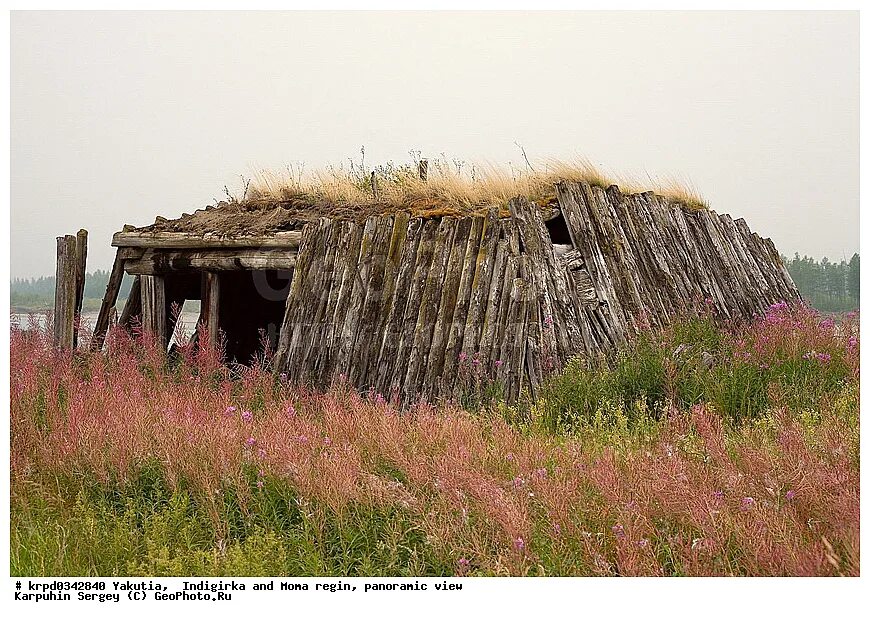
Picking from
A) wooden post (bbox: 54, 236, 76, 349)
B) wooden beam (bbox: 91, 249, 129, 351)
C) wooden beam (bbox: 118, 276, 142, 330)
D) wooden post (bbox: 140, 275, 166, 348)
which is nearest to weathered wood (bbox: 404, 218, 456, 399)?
wooden post (bbox: 140, 275, 166, 348)

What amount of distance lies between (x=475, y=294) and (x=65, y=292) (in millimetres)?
6390

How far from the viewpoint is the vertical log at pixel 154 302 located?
39.2 ft

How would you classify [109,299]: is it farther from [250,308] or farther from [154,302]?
[250,308]

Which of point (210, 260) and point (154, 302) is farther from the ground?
point (210, 260)

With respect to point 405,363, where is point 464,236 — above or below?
above

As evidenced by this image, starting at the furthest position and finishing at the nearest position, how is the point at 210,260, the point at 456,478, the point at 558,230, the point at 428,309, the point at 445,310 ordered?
the point at 210,260 < the point at 558,230 < the point at 428,309 < the point at 445,310 < the point at 456,478

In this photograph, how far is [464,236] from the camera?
31.7 ft

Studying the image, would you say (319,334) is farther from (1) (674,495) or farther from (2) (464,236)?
(1) (674,495)

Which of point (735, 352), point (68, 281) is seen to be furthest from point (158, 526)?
point (68, 281)

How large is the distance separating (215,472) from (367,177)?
27.0 feet

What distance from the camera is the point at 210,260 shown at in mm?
11398

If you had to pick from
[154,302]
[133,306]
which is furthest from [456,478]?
[133,306]

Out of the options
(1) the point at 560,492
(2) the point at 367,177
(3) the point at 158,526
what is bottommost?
(3) the point at 158,526

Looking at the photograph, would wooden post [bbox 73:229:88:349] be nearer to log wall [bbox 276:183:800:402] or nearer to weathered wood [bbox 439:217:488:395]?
log wall [bbox 276:183:800:402]
